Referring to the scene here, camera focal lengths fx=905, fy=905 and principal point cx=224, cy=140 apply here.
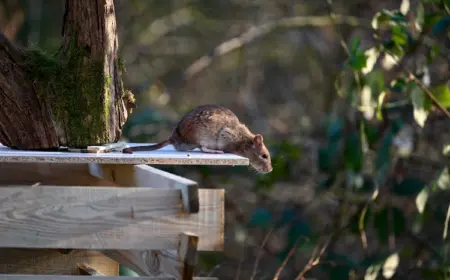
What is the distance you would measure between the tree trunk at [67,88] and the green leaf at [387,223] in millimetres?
3210

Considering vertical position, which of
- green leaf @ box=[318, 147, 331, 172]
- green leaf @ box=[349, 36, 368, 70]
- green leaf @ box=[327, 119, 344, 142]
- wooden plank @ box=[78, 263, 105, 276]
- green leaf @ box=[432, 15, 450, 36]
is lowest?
wooden plank @ box=[78, 263, 105, 276]

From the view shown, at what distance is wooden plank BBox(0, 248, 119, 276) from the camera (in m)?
3.88

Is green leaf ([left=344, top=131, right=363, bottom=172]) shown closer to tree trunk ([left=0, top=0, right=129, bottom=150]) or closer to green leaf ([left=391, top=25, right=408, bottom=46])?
green leaf ([left=391, top=25, right=408, bottom=46])

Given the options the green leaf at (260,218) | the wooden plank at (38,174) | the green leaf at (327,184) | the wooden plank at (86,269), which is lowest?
the green leaf at (260,218)

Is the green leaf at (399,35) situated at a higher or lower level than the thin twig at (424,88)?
higher

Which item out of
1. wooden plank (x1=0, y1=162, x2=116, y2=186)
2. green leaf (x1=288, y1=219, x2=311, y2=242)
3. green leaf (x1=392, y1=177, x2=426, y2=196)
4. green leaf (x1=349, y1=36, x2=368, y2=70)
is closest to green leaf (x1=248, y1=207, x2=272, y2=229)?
green leaf (x1=288, y1=219, x2=311, y2=242)

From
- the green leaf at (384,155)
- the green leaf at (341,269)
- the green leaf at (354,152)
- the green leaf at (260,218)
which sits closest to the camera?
the green leaf at (384,155)

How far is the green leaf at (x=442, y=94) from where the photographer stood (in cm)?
521

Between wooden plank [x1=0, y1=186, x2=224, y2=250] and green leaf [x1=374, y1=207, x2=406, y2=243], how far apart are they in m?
3.78

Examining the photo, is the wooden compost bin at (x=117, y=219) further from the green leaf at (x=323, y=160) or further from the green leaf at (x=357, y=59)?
the green leaf at (x=323, y=160)

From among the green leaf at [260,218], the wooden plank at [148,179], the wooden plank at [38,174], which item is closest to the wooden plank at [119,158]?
the wooden plank at [148,179]

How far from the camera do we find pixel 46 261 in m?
3.98

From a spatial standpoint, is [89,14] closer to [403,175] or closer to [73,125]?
[73,125]

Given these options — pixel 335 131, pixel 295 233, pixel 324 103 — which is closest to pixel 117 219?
pixel 335 131
